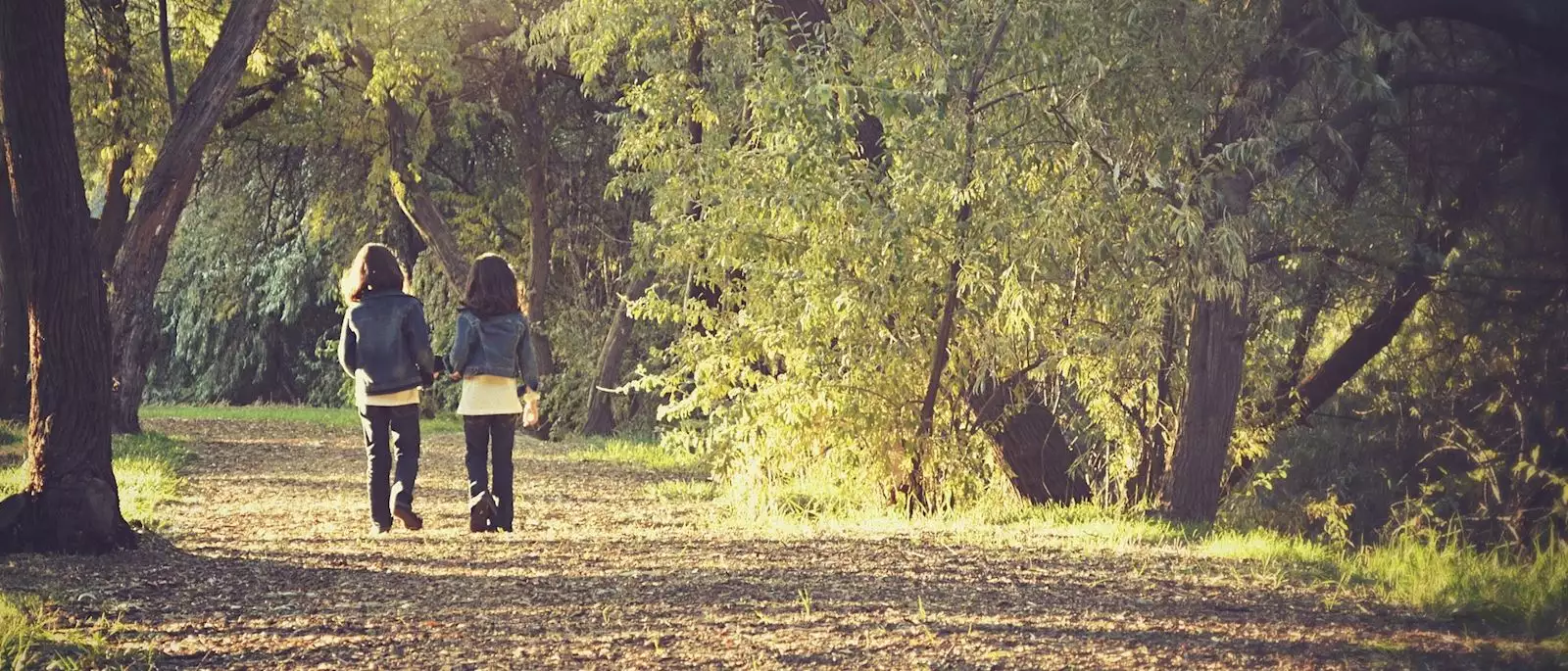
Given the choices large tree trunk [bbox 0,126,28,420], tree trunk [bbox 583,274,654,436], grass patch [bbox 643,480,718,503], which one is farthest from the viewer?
tree trunk [bbox 583,274,654,436]

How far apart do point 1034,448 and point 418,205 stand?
40.6ft

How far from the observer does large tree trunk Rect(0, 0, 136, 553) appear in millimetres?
9320

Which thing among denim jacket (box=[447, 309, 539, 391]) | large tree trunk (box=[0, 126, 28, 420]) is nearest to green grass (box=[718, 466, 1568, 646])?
denim jacket (box=[447, 309, 539, 391])

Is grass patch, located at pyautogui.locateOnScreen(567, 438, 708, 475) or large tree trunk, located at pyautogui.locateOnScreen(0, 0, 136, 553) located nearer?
large tree trunk, located at pyautogui.locateOnScreen(0, 0, 136, 553)

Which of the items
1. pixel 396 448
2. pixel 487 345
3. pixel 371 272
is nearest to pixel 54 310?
pixel 371 272

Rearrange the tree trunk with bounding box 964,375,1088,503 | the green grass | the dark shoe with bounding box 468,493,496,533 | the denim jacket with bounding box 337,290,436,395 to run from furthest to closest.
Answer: the tree trunk with bounding box 964,375,1088,503 < the dark shoe with bounding box 468,493,496,533 < the denim jacket with bounding box 337,290,436,395 < the green grass

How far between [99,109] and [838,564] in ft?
38.4

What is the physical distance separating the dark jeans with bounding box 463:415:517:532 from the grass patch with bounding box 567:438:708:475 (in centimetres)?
651

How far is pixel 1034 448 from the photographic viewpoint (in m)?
13.6

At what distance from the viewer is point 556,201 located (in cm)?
2506

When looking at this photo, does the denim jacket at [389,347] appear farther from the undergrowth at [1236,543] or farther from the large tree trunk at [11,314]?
the large tree trunk at [11,314]

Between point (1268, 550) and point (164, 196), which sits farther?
point (164, 196)

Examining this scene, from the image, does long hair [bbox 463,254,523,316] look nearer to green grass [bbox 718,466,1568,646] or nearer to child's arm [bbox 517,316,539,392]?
child's arm [bbox 517,316,539,392]

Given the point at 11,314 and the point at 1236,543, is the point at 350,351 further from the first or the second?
the point at 11,314
